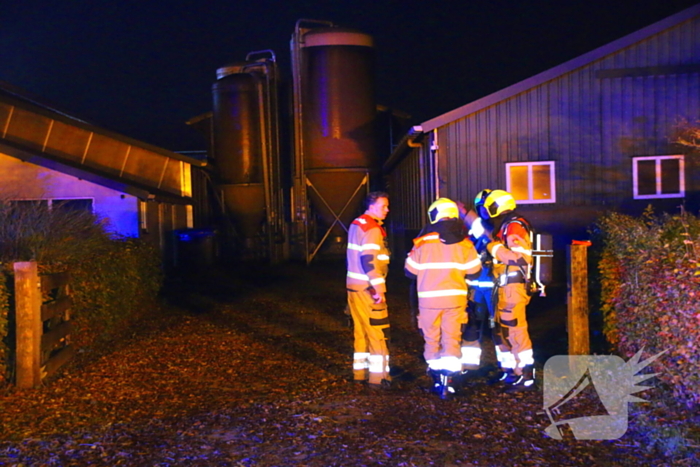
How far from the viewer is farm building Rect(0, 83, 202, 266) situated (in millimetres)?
17266

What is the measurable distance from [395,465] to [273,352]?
4211 mm

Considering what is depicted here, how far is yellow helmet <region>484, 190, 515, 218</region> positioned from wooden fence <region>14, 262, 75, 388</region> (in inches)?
179

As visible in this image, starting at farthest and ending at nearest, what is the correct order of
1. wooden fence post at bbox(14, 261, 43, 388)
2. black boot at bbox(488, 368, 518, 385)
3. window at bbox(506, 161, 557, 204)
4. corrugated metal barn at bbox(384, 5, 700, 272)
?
window at bbox(506, 161, 557, 204) → corrugated metal barn at bbox(384, 5, 700, 272) → black boot at bbox(488, 368, 518, 385) → wooden fence post at bbox(14, 261, 43, 388)

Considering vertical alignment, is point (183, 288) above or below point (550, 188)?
below

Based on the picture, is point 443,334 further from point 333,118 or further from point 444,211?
point 333,118

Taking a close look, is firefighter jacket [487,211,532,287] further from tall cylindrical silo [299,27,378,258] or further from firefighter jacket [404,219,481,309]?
tall cylindrical silo [299,27,378,258]

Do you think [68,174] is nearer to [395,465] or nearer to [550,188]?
[550,188]

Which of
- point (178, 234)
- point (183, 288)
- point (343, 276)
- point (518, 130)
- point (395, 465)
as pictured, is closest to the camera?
point (395, 465)

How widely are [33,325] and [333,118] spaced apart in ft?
54.6

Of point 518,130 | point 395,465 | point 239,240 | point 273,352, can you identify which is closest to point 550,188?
point 518,130

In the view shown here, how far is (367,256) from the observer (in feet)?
21.3

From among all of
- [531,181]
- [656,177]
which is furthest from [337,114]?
[656,177]

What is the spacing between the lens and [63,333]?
7586 millimetres

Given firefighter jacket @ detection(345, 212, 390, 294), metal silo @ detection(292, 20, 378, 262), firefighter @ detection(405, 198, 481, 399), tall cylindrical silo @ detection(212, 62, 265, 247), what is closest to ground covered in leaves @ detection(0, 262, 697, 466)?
firefighter @ detection(405, 198, 481, 399)
